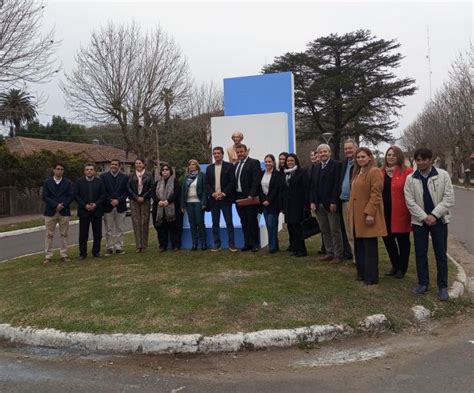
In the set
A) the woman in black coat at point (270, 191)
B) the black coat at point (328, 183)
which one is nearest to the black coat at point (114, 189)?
the woman in black coat at point (270, 191)

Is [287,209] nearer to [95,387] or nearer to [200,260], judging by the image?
[200,260]

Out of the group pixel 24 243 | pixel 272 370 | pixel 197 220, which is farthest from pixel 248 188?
pixel 24 243

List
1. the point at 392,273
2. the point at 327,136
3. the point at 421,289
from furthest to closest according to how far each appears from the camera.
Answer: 1. the point at 327,136
2. the point at 392,273
3. the point at 421,289

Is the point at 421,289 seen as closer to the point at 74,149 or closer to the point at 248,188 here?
the point at 248,188

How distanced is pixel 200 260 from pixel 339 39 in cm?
4370

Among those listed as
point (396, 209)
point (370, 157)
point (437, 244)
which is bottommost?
point (437, 244)

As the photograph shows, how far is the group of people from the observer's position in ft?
20.7

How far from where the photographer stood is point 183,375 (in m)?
4.38

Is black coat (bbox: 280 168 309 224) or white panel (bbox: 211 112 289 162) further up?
white panel (bbox: 211 112 289 162)

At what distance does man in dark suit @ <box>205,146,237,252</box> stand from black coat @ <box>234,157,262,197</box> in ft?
0.76

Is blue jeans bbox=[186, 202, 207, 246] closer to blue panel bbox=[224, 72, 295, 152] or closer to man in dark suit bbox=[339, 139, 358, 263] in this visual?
man in dark suit bbox=[339, 139, 358, 263]

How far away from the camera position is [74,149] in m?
49.7

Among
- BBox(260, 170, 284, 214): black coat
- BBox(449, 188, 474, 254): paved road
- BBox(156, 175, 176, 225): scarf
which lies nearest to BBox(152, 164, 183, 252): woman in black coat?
BBox(156, 175, 176, 225): scarf

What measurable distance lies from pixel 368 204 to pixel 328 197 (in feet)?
3.99
